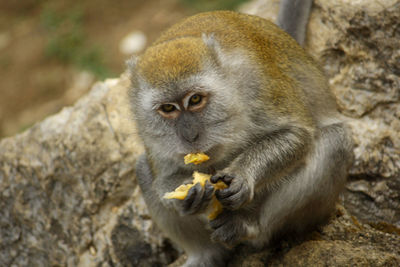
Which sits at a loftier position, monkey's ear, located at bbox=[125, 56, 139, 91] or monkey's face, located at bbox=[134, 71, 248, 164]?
monkey's ear, located at bbox=[125, 56, 139, 91]

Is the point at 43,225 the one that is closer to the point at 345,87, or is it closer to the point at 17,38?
the point at 345,87

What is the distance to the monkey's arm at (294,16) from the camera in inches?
250

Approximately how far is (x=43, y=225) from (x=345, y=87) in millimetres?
3778

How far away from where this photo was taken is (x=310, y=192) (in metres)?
4.66

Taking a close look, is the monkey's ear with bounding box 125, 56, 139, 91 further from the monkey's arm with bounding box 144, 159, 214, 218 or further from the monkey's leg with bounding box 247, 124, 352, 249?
the monkey's leg with bounding box 247, 124, 352, 249

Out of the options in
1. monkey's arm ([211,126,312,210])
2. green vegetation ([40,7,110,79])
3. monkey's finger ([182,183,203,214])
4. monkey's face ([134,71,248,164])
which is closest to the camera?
monkey's finger ([182,183,203,214])

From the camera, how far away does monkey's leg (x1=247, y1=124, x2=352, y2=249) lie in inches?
184

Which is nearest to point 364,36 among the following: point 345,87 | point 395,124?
point 345,87

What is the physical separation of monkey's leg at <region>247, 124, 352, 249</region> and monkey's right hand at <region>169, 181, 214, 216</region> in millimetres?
581

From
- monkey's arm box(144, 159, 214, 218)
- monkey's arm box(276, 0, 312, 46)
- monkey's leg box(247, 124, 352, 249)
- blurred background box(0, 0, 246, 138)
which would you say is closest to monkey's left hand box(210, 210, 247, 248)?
monkey's leg box(247, 124, 352, 249)

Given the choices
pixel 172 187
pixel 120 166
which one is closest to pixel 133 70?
pixel 172 187

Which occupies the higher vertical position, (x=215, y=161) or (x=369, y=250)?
(x=215, y=161)

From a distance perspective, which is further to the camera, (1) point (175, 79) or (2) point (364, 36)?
(2) point (364, 36)

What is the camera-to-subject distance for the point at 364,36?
20.4ft
